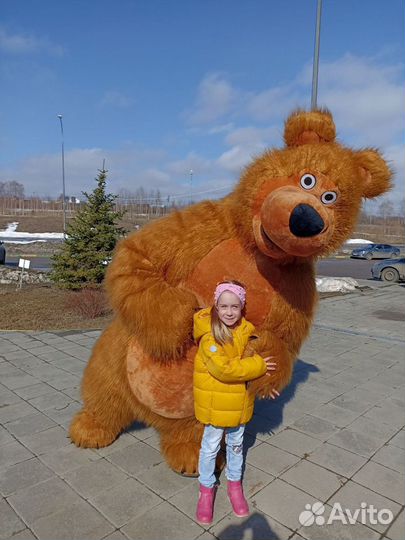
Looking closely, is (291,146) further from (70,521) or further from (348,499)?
(70,521)

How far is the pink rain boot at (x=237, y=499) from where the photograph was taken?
237 cm

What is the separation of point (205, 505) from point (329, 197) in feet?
5.98

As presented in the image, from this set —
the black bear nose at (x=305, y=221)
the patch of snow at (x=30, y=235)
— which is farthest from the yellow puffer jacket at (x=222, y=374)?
the patch of snow at (x=30, y=235)

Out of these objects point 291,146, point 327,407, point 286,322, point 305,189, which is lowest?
point 327,407

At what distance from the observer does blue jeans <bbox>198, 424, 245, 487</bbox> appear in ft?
7.72

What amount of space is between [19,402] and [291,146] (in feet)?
10.6

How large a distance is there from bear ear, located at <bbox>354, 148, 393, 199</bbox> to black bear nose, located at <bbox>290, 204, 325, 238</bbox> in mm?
519

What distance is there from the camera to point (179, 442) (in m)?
→ 2.74

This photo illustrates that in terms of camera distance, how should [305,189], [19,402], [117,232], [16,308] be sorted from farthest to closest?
[117,232] → [16,308] → [19,402] → [305,189]

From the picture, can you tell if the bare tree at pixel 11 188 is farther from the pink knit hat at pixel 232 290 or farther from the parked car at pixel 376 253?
the pink knit hat at pixel 232 290

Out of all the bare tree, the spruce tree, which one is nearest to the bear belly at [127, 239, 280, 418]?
the spruce tree

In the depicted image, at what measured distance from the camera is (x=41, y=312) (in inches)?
301

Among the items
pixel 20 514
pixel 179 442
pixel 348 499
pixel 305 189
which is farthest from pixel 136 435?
pixel 305 189

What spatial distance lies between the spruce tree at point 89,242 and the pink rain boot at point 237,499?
7.04 metres
